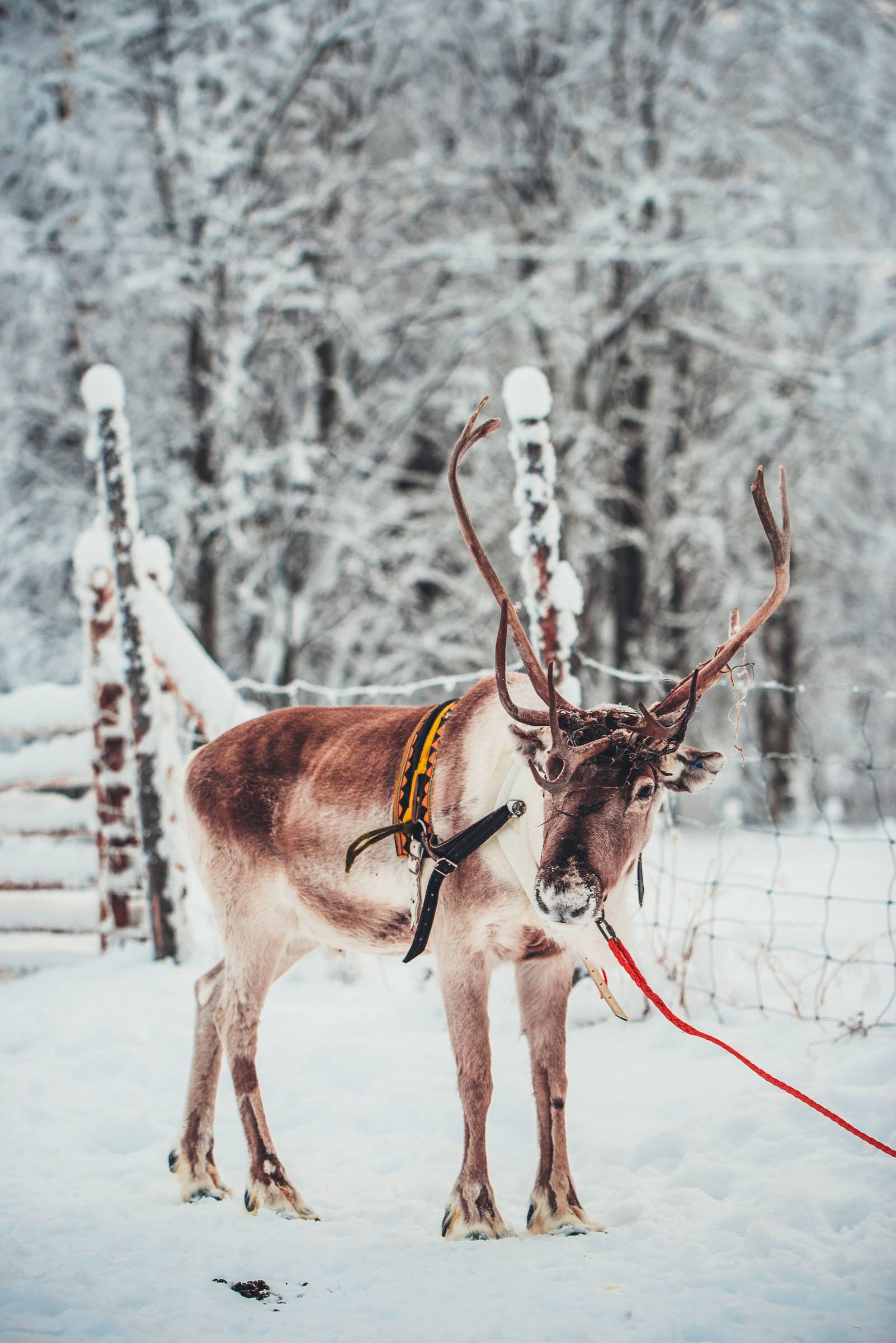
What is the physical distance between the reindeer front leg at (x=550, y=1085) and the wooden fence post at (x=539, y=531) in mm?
1557

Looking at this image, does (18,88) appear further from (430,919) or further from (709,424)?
(430,919)

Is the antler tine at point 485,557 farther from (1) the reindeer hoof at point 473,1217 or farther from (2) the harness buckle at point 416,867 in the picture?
(1) the reindeer hoof at point 473,1217

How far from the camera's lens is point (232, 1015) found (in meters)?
2.86

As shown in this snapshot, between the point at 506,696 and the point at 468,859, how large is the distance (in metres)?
0.44

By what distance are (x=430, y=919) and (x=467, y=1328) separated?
868 millimetres

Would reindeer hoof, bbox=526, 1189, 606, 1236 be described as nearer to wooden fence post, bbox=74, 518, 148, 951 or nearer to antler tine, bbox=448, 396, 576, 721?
antler tine, bbox=448, 396, 576, 721

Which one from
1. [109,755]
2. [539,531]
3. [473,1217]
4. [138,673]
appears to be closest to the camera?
[473,1217]

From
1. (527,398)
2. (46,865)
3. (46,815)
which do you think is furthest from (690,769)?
(46,865)

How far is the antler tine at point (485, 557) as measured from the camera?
2459 millimetres

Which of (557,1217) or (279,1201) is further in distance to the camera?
(279,1201)

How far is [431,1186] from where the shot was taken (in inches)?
109

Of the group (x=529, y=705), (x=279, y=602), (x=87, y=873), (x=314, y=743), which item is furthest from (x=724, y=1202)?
(x=279, y=602)

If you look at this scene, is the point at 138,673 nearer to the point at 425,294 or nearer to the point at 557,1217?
the point at 557,1217

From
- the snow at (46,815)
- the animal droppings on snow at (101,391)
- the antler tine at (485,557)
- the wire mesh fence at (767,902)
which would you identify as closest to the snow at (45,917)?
the snow at (46,815)
